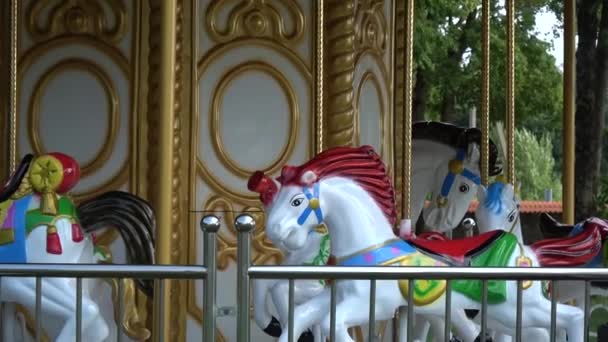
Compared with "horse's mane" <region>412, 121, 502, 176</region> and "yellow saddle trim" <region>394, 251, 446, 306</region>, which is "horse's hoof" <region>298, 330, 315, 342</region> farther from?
"horse's mane" <region>412, 121, 502, 176</region>

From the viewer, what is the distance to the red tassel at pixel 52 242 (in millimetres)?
4645

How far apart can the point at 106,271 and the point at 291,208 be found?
4.39 ft

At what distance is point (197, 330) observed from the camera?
5.73 meters

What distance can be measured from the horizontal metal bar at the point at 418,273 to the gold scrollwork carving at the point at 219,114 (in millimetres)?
2585

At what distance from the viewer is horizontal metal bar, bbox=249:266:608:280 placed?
327 cm

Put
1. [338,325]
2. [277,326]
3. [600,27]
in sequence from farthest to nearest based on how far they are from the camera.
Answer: [600,27] < [277,326] < [338,325]

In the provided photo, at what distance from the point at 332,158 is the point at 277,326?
1.02m

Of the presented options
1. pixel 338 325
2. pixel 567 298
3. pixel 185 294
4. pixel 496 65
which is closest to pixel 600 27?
pixel 496 65

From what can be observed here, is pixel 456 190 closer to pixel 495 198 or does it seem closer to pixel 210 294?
pixel 495 198

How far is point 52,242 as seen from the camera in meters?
4.64

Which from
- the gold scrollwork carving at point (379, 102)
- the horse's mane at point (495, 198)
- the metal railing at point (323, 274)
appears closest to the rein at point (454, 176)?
the gold scrollwork carving at point (379, 102)

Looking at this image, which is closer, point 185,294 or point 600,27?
point 185,294

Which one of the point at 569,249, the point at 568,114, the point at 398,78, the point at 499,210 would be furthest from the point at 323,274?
the point at 568,114

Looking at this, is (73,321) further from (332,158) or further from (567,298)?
(567,298)
